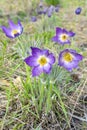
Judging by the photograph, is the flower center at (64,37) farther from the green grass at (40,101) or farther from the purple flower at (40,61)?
the purple flower at (40,61)

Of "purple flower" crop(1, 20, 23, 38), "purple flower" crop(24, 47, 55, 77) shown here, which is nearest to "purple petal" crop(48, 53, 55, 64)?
"purple flower" crop(24, 47, 55, 77)

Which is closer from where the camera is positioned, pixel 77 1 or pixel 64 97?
pixel 64 97

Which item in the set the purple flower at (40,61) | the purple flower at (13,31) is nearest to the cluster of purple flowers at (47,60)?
the purple flower at (40,61)

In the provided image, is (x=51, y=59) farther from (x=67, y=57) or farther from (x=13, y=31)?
(x=13, y=31)

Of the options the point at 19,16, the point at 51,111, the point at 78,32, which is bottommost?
the point at 51,111

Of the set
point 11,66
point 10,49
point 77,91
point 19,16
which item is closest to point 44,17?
point 19,16

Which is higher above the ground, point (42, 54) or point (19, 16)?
point (19, 16)

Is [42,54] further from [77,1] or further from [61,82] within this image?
[77,1]

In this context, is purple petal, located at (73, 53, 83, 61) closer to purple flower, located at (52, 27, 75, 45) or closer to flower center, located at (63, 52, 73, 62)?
flower center, located at (63, 52, 73, 62)
